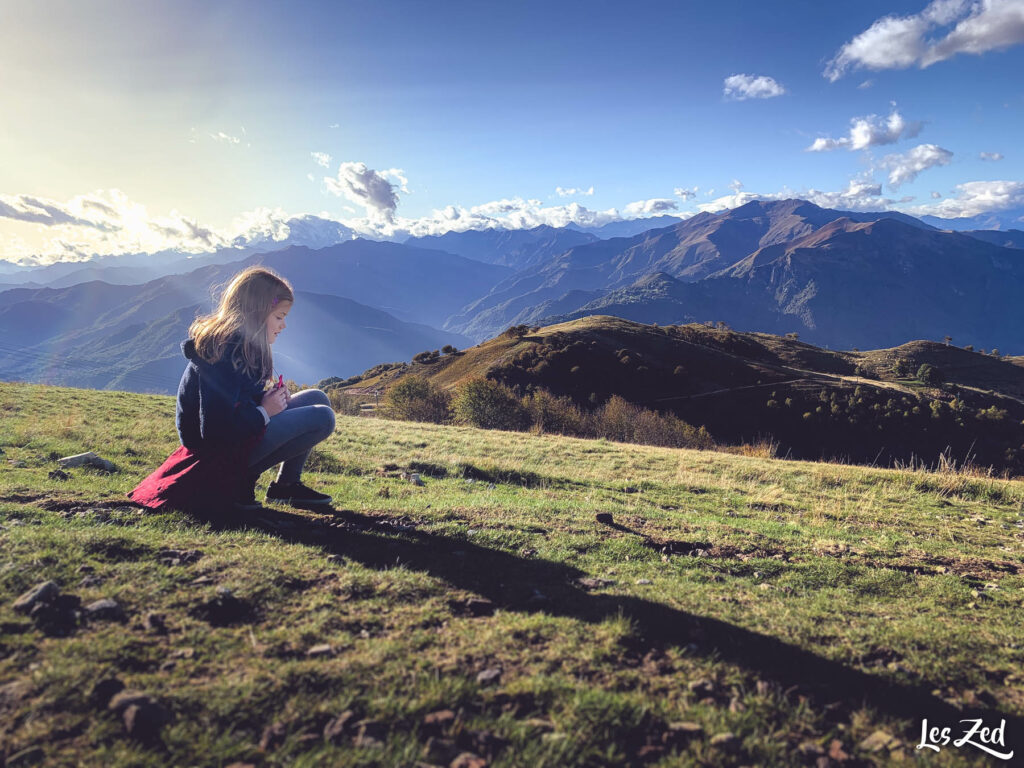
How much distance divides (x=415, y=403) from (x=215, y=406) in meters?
56.0

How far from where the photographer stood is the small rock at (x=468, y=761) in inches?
96.0

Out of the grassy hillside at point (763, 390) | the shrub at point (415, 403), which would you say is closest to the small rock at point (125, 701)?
the shrub at point (415, 403)

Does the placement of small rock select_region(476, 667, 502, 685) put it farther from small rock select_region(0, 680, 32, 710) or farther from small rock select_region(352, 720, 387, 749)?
small rock select_region(0, 680, 32, 710)

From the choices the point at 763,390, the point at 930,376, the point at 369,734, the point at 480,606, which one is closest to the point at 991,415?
the point at 930,376

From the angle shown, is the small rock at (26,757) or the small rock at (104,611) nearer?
the small rock at (26,757)

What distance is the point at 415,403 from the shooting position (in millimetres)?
60594

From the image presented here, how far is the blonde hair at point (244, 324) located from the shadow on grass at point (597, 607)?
73.3 inches

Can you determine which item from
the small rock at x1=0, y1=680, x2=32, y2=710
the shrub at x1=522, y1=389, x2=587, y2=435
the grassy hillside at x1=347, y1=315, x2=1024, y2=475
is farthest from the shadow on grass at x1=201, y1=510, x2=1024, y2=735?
the grassy hillside at x1=347, y1=315, x2=1024, y2=475

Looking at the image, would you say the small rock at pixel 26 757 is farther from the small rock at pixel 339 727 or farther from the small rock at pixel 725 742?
the small rock at pixel 725 742

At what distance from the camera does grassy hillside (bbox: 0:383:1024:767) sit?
2621mm

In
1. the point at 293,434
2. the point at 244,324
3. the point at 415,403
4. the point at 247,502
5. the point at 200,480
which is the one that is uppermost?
the point at 244,324

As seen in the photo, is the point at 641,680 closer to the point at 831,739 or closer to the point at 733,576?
the point at 831,739

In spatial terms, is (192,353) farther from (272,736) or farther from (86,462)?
(86,462)

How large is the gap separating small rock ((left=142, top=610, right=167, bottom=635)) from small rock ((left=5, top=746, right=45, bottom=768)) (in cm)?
109
